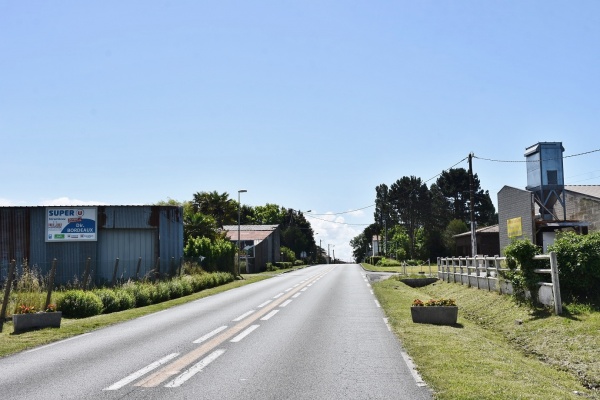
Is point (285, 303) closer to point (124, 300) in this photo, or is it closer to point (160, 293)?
point (124, 300)

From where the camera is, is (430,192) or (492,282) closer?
(492,282)

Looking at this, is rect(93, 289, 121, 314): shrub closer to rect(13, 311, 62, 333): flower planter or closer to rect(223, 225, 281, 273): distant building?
rect(13, 311, 62, 333): flower planter

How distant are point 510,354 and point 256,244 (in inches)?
2397

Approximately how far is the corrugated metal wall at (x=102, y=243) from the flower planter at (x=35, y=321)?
16.3 meters

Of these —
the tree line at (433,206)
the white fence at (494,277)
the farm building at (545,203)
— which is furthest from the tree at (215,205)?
the white fence at (494,277)

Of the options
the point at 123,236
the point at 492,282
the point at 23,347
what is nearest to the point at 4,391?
the point at 23,347

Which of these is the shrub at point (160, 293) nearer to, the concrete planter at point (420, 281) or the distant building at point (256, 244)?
the concrete planter at point (420, 281)

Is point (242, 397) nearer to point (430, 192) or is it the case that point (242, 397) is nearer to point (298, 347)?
point (298, 347)

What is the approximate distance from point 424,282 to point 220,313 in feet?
68.1

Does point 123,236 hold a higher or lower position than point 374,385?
higher

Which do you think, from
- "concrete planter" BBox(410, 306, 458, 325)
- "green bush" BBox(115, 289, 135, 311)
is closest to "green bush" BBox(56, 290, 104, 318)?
"green bush" BBox(115, 289, 135, 311)

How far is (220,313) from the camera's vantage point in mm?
17703

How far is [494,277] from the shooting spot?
65.0 feet

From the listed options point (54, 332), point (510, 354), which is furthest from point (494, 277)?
point (54, 332)
